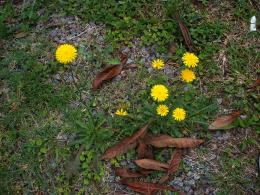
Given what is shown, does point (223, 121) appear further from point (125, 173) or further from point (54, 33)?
point (54, 33)

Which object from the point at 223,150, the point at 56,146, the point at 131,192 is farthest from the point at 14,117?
the point at 223,150

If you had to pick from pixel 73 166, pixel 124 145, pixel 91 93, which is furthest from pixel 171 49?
pixel 73 166

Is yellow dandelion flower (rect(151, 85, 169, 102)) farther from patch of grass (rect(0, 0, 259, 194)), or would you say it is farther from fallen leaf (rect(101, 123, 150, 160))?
fallen leaf (rect(101, 123, 150, 160))

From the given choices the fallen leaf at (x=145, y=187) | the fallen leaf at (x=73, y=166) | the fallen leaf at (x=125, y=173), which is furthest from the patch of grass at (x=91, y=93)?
the fallen leaf at (x=145, y=187)

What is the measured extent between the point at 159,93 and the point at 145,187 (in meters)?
0.78

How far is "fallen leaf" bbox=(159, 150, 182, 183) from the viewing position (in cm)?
332

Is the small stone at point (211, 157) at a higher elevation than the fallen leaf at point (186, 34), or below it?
below

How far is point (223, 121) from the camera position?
3.54m

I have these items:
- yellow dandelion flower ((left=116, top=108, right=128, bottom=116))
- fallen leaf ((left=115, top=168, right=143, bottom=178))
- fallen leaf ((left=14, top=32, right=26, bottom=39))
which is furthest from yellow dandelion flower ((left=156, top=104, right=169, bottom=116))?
fallen leaf ((left=14, top=32, right=26, bottom=39))

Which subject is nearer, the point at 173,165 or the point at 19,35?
the point at 173,165

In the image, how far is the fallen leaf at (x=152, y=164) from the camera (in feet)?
10.9

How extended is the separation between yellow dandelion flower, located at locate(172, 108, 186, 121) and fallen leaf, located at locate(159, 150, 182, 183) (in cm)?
29

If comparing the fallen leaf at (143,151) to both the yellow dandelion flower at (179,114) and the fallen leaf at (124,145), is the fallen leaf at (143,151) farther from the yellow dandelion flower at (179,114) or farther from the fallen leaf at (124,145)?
the yellow dandelion flower at (179,114)

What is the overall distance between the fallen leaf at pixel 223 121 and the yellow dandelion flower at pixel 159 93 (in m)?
0.49
